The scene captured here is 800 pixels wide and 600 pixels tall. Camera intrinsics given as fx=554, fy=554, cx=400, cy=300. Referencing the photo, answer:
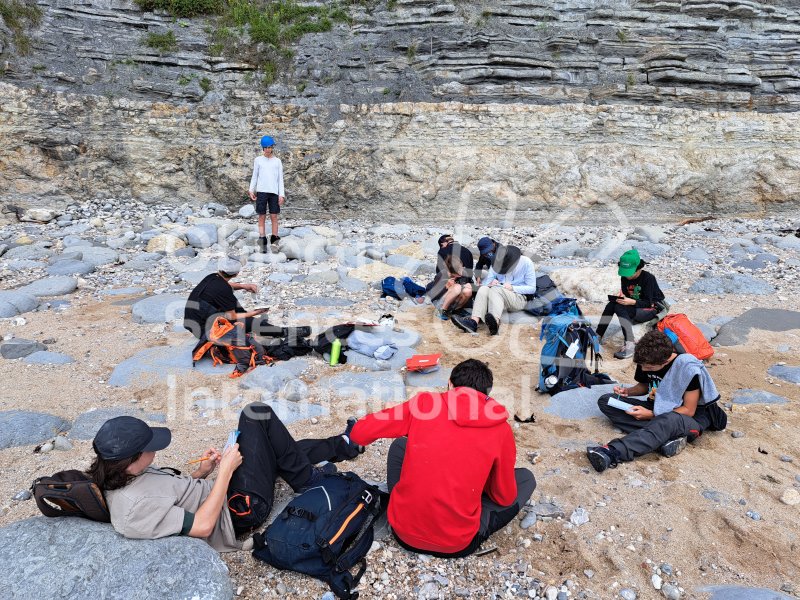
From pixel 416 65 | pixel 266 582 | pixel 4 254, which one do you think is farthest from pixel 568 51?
pixel 266 582

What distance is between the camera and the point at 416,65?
15516mm

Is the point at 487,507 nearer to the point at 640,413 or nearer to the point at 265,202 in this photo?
the point at 640,413

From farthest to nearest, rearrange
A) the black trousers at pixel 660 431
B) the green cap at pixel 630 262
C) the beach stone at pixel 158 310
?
the beach stone at pixel 158 310 < the green cap at pixel 630 262 < the black trousers at pixel 660 431

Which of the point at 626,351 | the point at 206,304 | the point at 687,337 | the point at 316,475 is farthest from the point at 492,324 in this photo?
the point at 316,475

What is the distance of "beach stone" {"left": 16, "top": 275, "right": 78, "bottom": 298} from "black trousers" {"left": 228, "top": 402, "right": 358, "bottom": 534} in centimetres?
651

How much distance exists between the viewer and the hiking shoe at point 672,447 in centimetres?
428

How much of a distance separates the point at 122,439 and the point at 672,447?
385 centimetres

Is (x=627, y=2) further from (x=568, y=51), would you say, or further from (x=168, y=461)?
(x=168, y=461)

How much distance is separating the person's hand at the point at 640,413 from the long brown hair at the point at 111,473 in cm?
373

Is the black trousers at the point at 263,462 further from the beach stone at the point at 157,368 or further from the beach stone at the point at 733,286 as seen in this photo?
the beach stone at the point at 733,286

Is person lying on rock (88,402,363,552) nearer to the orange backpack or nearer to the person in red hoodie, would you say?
the person in red hoodie

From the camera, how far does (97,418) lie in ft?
16.1

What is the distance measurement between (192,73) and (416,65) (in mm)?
6321

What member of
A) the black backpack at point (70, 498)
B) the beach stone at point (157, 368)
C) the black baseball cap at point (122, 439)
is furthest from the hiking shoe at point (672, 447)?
the beach stone at point (157, 368)
